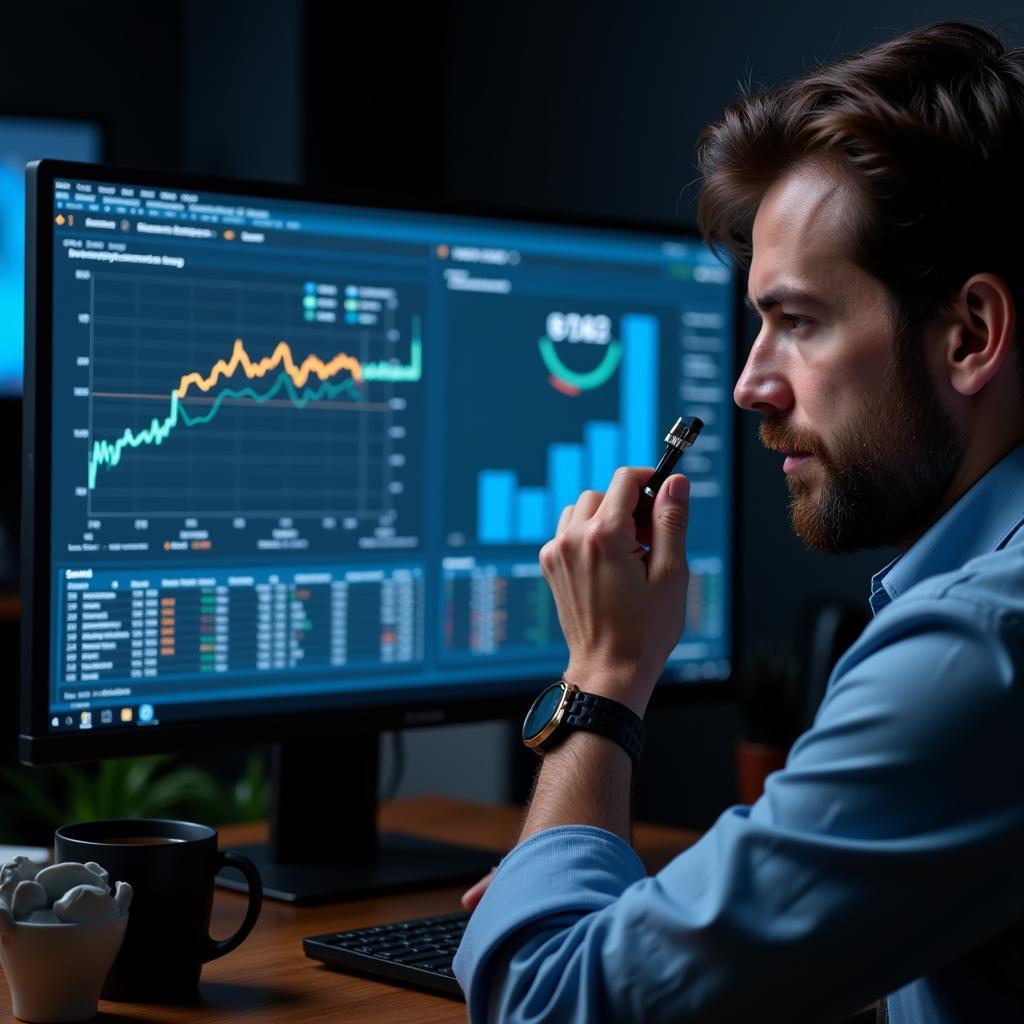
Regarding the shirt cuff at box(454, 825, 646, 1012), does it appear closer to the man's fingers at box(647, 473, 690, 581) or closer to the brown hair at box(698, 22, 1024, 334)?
the man's fingers at box(647, 473, 690, 581)

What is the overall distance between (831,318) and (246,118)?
7.07 feet

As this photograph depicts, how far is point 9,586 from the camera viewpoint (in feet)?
9.93

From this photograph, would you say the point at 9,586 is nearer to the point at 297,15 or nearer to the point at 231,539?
the point at 297,15

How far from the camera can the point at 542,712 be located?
1.02 meters

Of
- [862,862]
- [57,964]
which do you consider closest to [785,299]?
[862,862]

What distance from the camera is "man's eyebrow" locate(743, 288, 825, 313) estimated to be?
1010 millimetres

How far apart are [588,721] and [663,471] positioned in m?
0.22

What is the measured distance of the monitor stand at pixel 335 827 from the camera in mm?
1386

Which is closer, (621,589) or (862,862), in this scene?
(862,862)

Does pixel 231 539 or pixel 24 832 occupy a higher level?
pixel 231 539

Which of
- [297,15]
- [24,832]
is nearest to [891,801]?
[297,15]

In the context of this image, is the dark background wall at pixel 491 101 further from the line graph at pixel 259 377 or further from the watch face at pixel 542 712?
the watch face at pixel 542 712

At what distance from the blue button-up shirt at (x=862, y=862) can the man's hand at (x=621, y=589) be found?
21 cm

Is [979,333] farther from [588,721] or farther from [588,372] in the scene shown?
[588,372]
